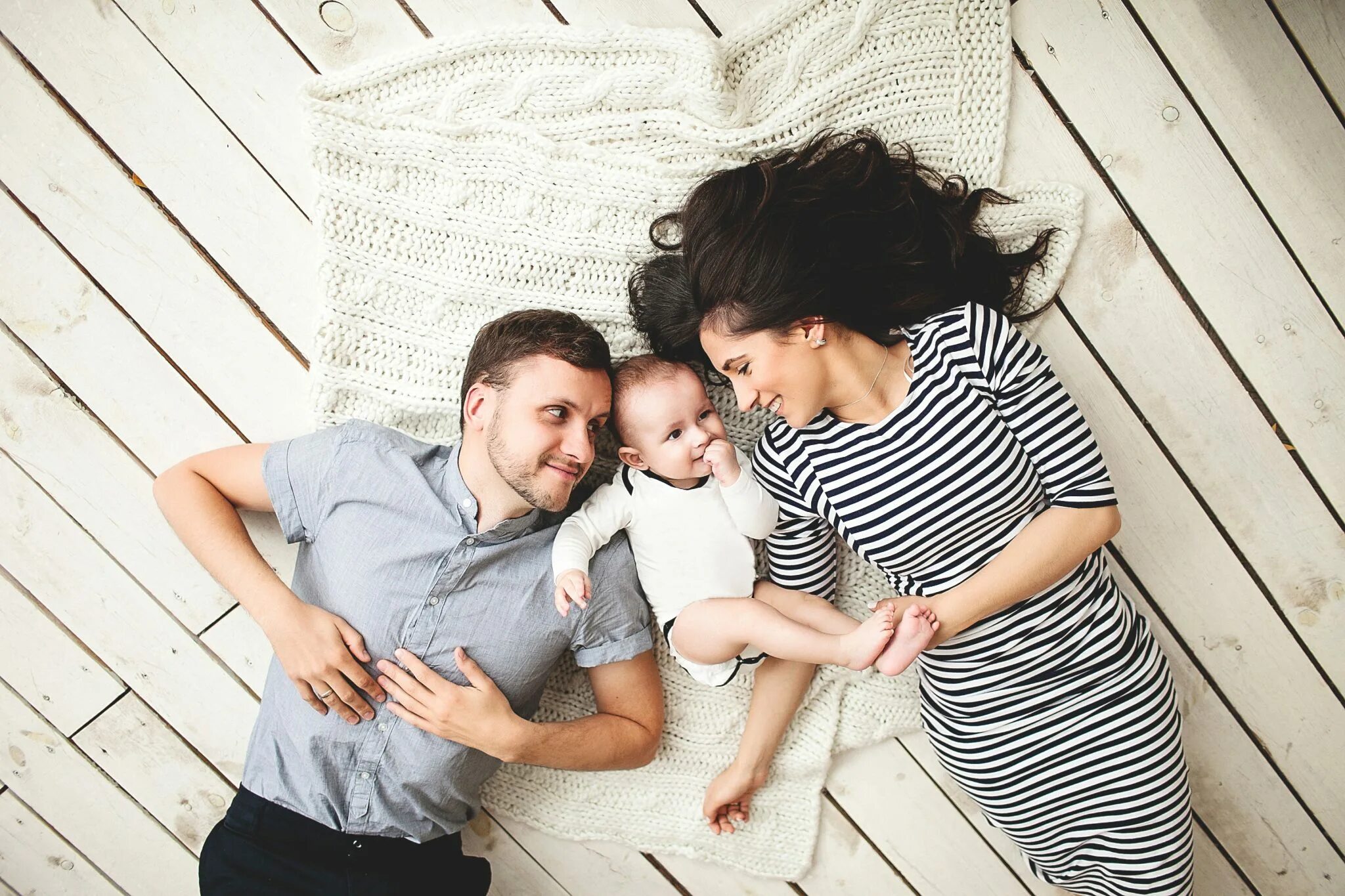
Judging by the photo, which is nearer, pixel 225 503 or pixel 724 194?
pixel 724 194

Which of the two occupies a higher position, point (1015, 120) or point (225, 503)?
point (225, 503)

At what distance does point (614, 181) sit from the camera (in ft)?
4.31

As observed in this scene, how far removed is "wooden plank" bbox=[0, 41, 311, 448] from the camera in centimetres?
133

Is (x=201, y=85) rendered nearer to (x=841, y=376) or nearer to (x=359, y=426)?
(x=359, y=426)

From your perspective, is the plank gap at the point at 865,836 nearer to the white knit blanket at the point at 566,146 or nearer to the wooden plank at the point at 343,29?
the white knit blanket at the point at 566,146

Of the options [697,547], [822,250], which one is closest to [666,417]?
[697,547]

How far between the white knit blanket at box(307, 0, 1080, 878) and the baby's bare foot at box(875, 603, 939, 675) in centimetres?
68

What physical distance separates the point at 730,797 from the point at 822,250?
3.50ft

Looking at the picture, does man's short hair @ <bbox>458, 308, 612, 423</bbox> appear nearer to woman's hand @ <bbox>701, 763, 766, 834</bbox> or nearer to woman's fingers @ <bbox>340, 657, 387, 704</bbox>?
woman's fingers @ <bbox>340, 657, 387, 704</bbox>

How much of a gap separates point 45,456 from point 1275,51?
2.44 meters

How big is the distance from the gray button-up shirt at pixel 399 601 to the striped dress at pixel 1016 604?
44cm

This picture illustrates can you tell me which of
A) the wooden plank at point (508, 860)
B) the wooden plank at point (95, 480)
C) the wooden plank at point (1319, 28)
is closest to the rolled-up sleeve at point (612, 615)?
the wooden plank at point (508, 860)

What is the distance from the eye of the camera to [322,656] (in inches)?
48.0

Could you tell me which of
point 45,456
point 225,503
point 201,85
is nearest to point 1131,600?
point 225,503
